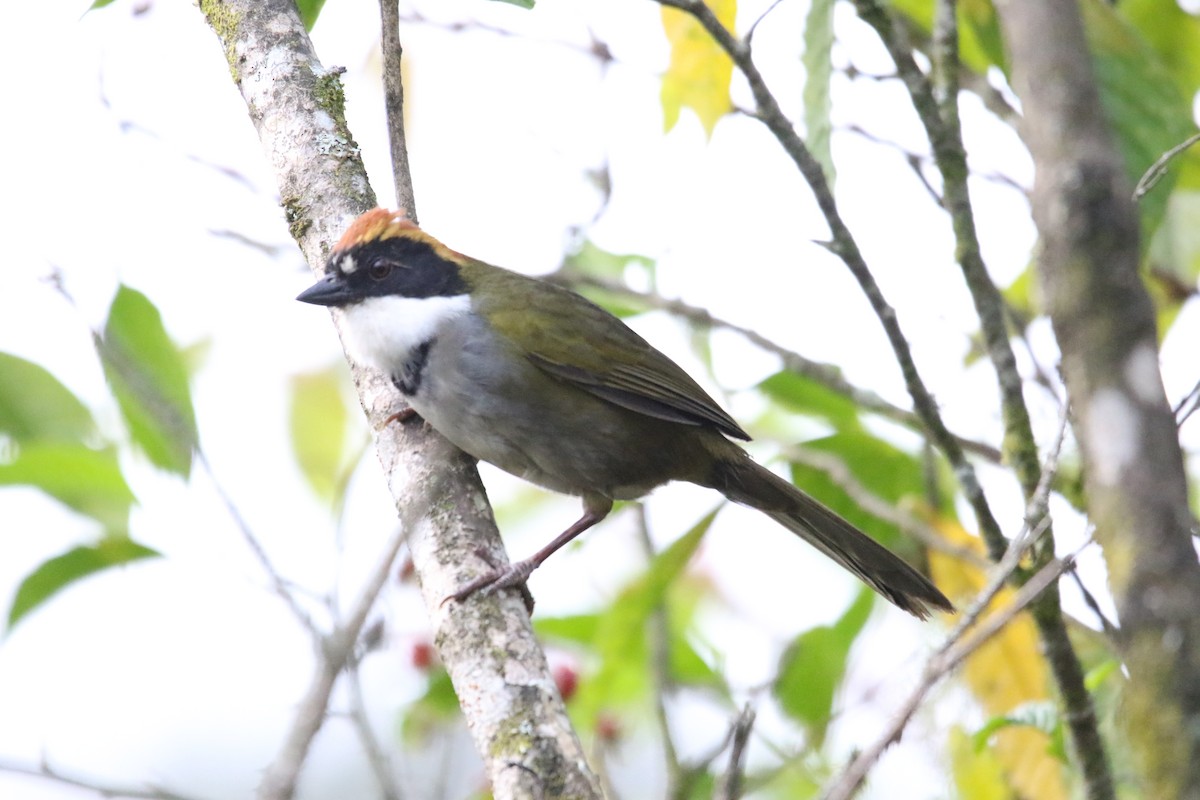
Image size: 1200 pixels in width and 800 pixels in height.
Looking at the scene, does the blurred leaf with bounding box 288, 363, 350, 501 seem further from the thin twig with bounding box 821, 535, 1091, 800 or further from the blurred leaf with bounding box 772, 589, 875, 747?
the thin twig with bounding box 821, 535, 1091, 800

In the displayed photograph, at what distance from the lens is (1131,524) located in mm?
1099

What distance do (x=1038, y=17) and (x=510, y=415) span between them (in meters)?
2.80

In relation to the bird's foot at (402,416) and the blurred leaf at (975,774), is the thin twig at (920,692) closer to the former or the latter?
the blurred leaf at (975,774)

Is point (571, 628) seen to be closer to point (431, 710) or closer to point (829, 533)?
point (431, 710)

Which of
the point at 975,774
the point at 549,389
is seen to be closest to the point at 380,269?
the point at 549,389

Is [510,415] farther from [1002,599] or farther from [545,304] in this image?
[1002,599]

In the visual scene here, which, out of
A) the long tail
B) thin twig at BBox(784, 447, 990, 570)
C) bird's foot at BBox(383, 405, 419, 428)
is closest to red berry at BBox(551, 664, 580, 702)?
the long tail

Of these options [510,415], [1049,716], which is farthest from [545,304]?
[1049,716]

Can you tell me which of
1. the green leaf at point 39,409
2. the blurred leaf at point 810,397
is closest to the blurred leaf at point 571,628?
the blurred leaf at point 810,397

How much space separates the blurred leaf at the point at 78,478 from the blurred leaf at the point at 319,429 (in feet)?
4.45

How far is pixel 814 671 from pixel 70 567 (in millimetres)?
2185

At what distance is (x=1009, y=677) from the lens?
3.71 metres

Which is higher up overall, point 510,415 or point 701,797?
point 510,415

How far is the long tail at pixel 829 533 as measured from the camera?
404 cm
